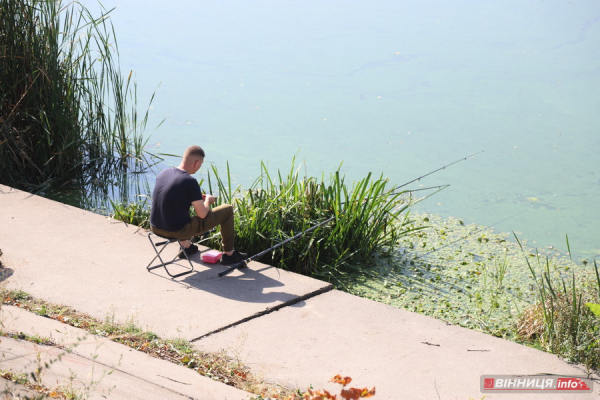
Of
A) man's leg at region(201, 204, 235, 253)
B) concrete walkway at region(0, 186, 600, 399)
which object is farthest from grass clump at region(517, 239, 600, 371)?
man's leg at region(201, 204, 235, 253)

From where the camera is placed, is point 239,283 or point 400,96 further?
point 400,96

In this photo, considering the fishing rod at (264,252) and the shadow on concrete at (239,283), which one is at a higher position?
the fishing rod at (264,252)

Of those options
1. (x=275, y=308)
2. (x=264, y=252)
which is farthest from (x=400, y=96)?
(x=275, y=308)

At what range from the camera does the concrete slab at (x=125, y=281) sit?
381cm

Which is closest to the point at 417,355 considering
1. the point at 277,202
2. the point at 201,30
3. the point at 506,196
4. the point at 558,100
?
the point at 277,202

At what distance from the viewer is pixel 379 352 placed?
354cm

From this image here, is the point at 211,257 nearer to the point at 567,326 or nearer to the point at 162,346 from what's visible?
the point at 162,346

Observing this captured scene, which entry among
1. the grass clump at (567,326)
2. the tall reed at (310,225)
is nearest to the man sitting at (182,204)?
the tall reed at (310,225)

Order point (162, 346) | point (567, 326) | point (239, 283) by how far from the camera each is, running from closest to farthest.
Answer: point (162, 346) → point (567, 326) → point (239, 283)

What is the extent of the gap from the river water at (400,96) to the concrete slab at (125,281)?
101 inches

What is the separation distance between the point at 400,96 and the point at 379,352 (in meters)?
6.54

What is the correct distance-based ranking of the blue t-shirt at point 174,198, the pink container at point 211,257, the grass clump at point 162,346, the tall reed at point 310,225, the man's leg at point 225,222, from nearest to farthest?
the grass clump at point 162,346 → the blue t-shirt at point 174,198 → the man's leg at point 225,222 → the pink container at point 211,257 → the tall reed at point 310,225

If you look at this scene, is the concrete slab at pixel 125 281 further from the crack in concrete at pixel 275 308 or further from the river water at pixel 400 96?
the river water at pixel 400 96

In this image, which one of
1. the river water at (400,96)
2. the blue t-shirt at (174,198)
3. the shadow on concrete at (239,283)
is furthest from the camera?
the river water at (400,96)
